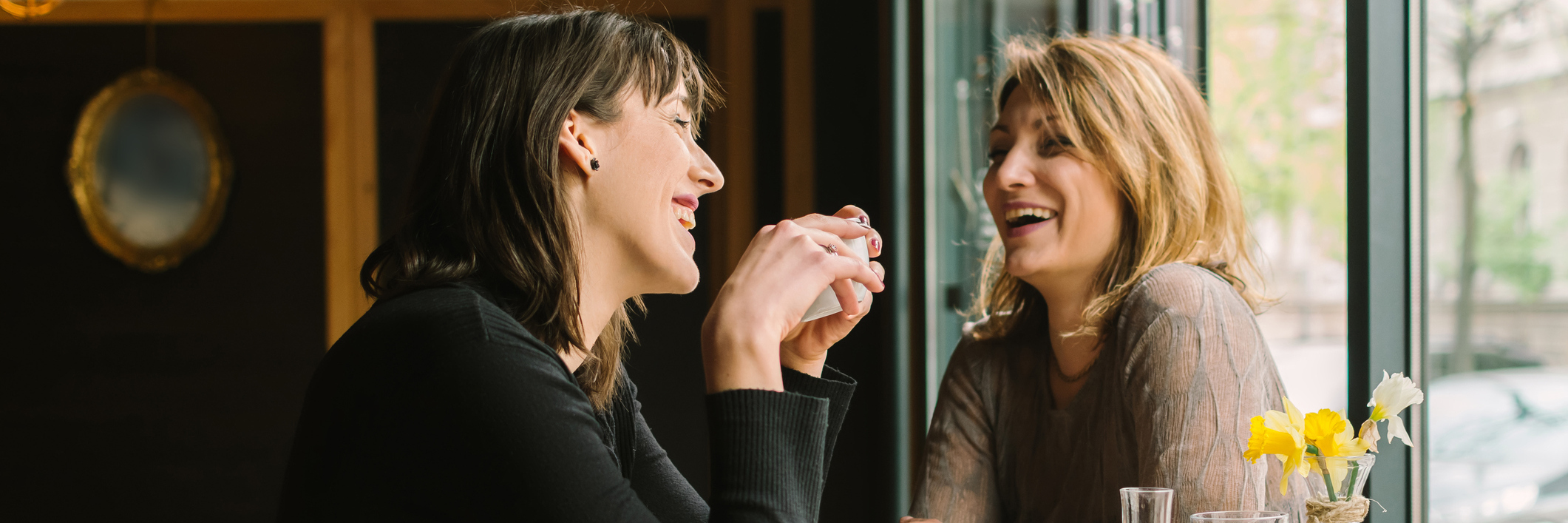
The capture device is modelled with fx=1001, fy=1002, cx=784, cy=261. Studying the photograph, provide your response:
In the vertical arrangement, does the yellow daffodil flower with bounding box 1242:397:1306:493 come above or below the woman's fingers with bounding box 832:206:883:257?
below

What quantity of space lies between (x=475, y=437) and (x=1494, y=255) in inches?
47.1

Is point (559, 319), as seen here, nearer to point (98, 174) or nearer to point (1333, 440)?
point (1333, 440)

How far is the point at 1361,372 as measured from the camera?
110cm

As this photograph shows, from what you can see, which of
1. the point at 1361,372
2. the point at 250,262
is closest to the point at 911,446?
the point at 1361,372

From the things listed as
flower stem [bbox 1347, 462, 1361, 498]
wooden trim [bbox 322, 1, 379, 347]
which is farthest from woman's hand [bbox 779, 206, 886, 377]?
wooden trim [bbox 322, 1, 379, 347]

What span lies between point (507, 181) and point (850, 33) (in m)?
2.16

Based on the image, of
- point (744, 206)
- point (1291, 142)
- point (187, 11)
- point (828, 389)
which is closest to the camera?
point (828, 389)

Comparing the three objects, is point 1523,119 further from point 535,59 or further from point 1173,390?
point 535,59

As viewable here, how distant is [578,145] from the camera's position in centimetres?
96

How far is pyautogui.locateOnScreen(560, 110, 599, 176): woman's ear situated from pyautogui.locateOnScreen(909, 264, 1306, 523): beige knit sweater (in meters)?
0.62

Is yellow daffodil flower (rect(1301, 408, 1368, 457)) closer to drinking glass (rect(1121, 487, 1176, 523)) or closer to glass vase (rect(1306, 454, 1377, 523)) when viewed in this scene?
glass vase (rect(1306, 454, 1377, 523))

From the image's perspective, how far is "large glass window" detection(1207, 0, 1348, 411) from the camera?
60.7 inches

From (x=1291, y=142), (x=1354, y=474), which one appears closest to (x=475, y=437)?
(x=1354, y=474)

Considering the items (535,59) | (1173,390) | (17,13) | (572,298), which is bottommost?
(1173,390)
